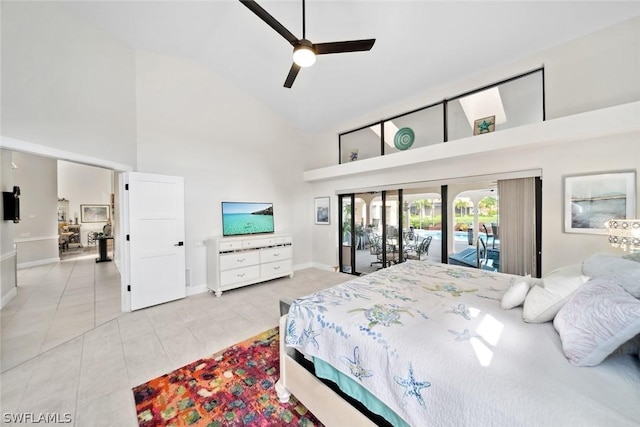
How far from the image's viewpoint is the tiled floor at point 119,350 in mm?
1691

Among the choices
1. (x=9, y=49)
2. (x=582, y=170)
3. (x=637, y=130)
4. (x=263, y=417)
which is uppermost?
(x=9, y=49)

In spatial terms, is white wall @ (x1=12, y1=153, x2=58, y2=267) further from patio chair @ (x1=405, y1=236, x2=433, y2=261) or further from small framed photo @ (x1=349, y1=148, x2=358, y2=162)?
patio chair @ (x1=405, y1=236, x2=433, y2=261)

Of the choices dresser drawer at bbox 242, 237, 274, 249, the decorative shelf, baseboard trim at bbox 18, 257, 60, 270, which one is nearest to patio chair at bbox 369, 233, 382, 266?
the decorative shelf

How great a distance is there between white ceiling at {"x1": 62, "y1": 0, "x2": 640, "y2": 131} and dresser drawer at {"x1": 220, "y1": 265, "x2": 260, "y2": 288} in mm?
3588

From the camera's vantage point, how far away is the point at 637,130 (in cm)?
237

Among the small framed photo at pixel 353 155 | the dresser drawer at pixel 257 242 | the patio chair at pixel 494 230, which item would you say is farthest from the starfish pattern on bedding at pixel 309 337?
the small framed photo at pixel 353 155

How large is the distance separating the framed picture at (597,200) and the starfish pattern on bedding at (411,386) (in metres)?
3.13

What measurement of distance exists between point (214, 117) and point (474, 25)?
13.9 ft

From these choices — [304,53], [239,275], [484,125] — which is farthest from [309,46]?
[239,275]

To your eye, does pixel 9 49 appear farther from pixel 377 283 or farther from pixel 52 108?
pixel 377 283

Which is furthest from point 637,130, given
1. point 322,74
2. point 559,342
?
point 322,74

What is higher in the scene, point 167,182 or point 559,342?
point 167,182

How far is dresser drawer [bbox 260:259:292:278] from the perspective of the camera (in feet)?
14.7

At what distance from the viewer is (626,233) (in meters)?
1.84
